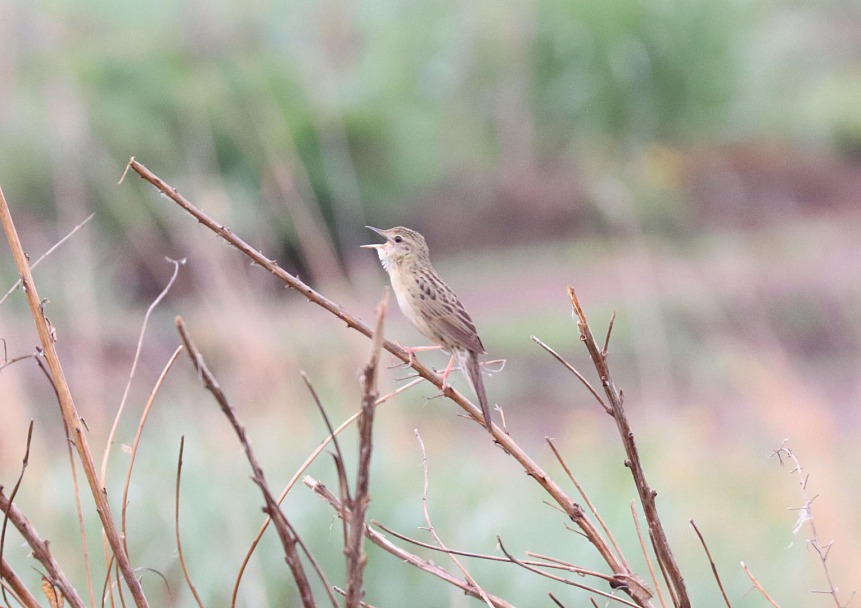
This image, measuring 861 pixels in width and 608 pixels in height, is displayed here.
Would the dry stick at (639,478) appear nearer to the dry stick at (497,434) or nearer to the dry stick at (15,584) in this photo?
the dry stick at (497,434)

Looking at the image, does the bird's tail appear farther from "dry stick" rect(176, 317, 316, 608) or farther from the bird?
"dry stick" rect(176, 317, 316, 608)

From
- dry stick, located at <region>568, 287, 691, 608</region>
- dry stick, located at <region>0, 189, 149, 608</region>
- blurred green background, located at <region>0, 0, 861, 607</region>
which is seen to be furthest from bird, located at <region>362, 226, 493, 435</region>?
blurred green background, located at <region>0, 0, 861, 607</region>

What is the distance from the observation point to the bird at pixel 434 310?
80.2 inches

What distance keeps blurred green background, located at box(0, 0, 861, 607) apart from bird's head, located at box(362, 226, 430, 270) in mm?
1014

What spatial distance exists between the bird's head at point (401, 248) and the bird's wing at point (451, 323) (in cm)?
25

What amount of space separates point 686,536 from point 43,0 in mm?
10694

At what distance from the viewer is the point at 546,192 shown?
10953 mm

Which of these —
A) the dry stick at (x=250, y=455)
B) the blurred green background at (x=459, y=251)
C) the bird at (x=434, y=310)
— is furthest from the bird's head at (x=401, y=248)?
the dry stick at (x=250, y=455)

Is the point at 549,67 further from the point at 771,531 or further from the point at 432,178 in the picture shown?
the point at 771,531

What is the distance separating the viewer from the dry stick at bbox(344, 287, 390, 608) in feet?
2.64

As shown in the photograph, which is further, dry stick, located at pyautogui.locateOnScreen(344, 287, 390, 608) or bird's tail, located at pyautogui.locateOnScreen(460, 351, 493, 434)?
bird's tail, located at pyautogui.locateOnScreen(460, 351, 493, 434)

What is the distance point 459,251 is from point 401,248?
782 cm

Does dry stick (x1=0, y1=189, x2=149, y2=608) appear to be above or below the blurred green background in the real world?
below

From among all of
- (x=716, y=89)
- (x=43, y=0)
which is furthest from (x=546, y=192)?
(x=43, y=0)
